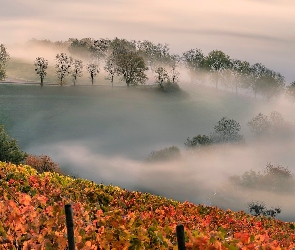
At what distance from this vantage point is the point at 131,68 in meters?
167

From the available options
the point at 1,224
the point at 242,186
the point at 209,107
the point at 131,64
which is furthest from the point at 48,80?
the point at 1,224

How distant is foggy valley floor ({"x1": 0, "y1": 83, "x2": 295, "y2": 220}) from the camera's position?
12662 centimetres

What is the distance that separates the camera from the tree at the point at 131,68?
550 ft

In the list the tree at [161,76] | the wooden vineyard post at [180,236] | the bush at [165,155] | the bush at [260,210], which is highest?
the wooden vineyard post at [180,236]

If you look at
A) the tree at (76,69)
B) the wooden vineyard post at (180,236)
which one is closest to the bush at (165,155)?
the tree at (76,69)

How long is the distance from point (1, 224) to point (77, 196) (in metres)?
9.35

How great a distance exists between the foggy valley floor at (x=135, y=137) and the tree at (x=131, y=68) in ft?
10.3

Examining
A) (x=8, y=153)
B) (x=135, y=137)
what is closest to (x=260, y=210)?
(x=135, y=137)

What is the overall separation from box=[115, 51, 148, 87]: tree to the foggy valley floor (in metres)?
3.14

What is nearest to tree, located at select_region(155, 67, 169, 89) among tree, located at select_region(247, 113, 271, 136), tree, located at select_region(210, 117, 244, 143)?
tree, located at select_region(210, 117, 244, 143)

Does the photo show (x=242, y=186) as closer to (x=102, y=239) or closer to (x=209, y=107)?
(x=209, y=107)

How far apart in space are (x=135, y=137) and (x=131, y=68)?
2525cm

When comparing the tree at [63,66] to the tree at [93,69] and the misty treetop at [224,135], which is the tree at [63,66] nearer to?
the tree at [93,69]

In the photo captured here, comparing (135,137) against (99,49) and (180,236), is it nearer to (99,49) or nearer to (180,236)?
(99,49)
